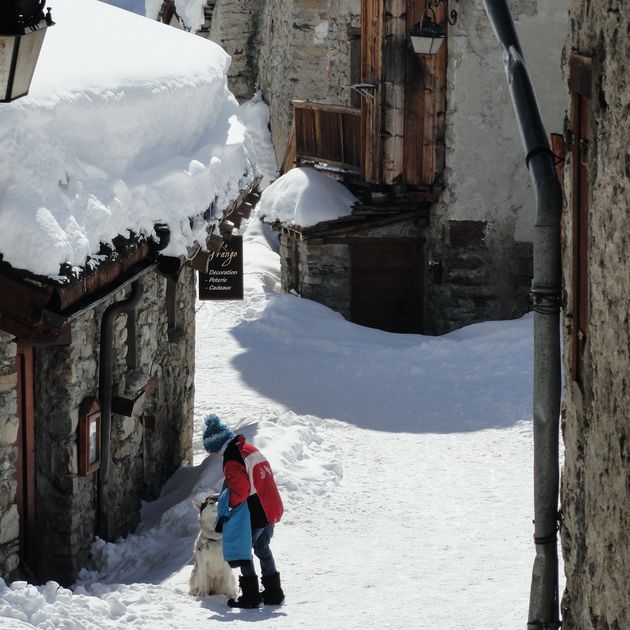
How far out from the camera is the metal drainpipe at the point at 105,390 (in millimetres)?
7309

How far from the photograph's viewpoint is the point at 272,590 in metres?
6.74

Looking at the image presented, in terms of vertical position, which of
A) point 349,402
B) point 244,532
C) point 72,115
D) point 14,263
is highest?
point 72,115

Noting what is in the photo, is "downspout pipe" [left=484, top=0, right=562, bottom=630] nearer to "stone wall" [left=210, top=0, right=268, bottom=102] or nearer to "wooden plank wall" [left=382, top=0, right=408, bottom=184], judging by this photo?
"wooden plank wall" [left=382, top=0, right=408, bottom=184]

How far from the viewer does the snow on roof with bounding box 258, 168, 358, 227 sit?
1684cm

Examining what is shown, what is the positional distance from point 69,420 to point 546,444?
3.17 metres

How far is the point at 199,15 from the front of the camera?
27.8 m

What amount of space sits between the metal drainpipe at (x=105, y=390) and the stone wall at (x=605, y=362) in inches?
153

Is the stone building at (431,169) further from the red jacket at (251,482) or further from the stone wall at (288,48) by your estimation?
the red jacket at (251,482)

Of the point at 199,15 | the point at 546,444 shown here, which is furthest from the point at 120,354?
the point at 199,15

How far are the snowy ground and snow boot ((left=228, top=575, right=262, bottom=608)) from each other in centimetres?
11

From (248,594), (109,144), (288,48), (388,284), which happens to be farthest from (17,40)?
(288,48)

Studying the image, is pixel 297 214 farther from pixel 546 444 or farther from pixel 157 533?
pixel 546 444

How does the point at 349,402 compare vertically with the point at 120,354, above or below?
below

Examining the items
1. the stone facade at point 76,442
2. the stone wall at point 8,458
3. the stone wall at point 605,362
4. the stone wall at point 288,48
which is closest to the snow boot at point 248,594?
the stone facade at point 76,442
